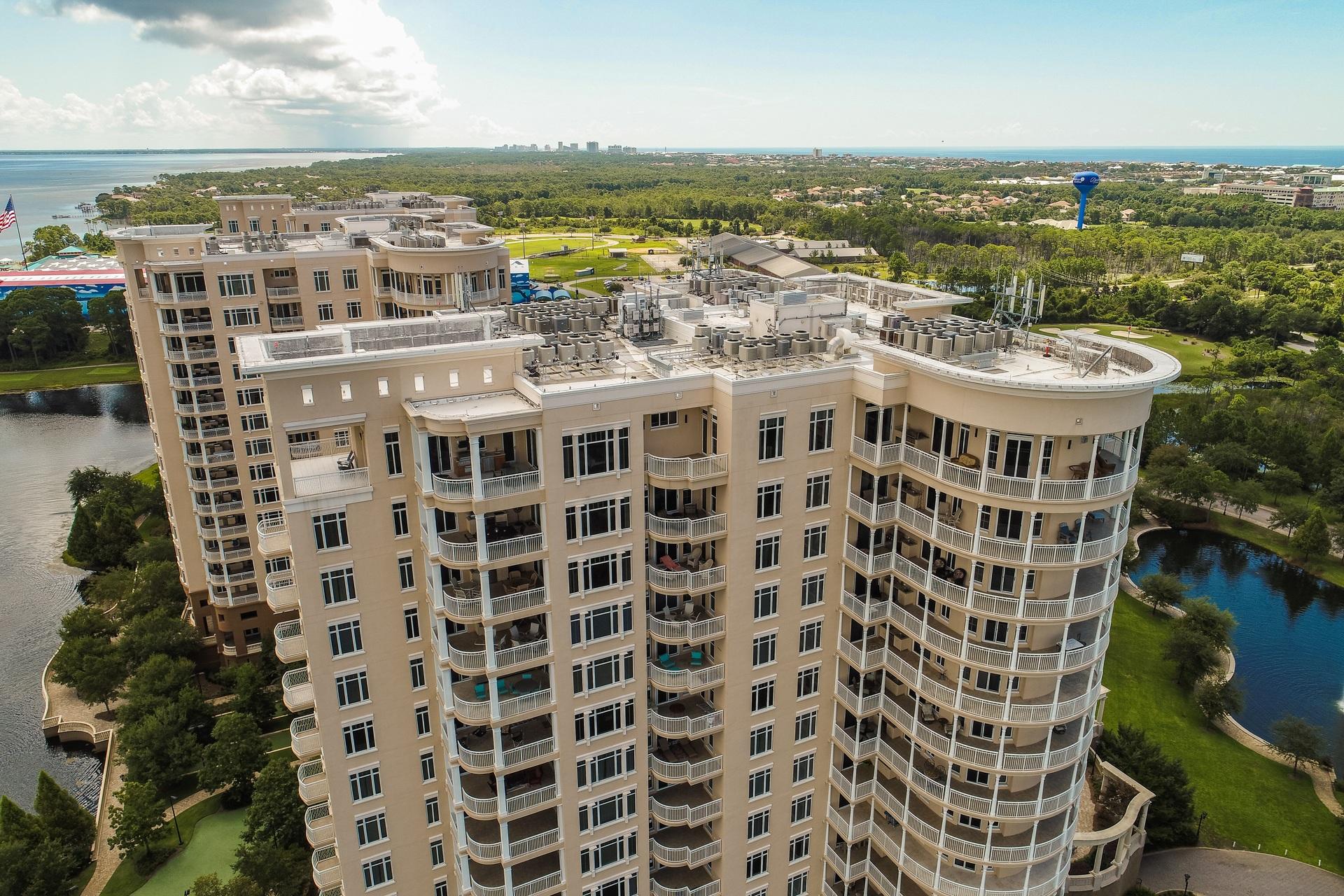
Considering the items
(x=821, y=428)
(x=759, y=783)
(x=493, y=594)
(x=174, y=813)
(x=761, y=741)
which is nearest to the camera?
(x=493, y=594)

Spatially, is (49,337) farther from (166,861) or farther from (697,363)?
(697,363)

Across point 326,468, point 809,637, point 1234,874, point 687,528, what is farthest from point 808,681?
point 1234,874

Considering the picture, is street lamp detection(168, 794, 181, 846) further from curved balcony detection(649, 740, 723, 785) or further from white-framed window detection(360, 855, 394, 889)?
curved balcony detection(649, 740, 723, 785)

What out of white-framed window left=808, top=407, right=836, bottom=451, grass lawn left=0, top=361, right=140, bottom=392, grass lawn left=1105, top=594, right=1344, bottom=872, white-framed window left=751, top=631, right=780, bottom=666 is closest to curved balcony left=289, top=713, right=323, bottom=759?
white-framed window left=751, top=631, right=780, bottom=666

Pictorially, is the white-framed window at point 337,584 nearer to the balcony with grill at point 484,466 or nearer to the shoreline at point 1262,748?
the balcony with grill at point 484,466

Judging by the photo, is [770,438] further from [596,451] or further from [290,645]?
[290,645]
